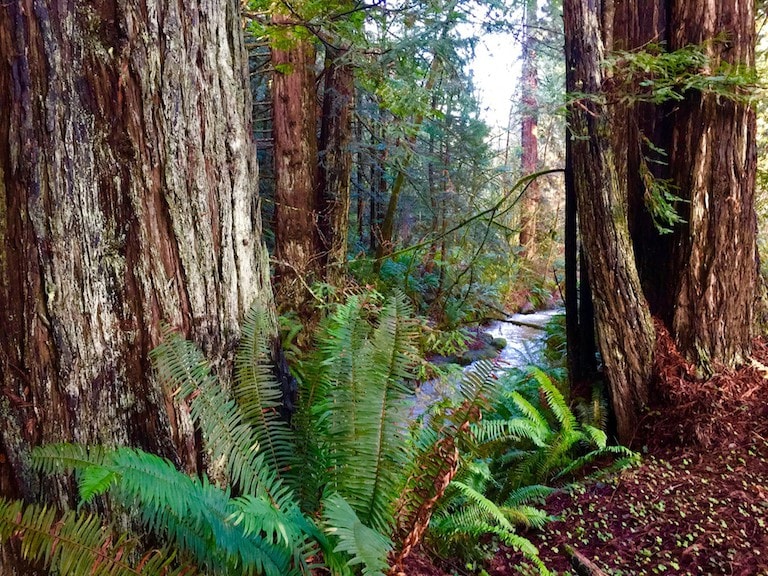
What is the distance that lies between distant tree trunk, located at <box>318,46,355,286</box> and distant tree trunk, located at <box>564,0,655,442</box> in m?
2.78

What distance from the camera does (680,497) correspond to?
8.07 ft

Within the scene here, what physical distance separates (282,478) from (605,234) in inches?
97.1

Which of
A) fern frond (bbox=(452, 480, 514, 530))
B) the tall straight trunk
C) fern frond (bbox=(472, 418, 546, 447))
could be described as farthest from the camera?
the tall straight trunk

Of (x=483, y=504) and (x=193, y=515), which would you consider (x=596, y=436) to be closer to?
(x=483, y=504)

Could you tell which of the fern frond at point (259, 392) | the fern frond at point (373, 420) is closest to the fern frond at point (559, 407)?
the fern frond at point (373, 420)

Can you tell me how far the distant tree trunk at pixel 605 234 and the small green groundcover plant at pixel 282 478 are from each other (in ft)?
5.23

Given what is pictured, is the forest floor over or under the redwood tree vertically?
under

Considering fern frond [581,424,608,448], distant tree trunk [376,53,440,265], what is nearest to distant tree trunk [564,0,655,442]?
fern frond [581,424,608,448]

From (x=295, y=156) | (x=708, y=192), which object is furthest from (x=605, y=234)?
(x=295, y=156)

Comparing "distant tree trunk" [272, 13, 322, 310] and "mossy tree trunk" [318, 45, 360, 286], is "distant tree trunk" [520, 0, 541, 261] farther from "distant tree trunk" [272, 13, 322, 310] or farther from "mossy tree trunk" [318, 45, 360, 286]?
"distant tree trunk" [272, 13, 322, 310]

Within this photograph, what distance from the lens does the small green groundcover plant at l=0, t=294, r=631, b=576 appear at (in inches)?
44.6

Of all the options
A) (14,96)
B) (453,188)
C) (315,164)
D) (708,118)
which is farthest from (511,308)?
(14,96)

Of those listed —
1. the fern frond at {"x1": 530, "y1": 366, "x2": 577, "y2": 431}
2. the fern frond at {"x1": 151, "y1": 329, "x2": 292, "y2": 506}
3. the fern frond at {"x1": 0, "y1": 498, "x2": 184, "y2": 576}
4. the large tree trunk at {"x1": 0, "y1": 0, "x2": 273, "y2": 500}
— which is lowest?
the fern frond at {"x1": 530, "y1": 366, "x2": 577, "y2": 431}

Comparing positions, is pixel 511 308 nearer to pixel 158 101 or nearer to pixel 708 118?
pixel 708 118
